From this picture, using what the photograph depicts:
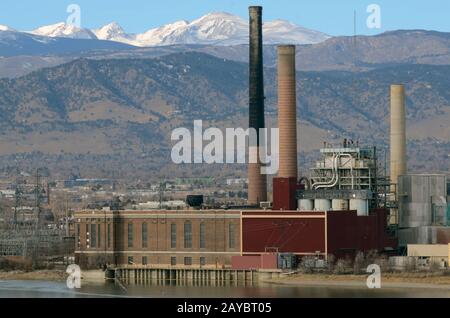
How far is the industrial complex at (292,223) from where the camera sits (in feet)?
449

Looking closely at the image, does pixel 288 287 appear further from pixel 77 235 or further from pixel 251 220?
pixel 77 235

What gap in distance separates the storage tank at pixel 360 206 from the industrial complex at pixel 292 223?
0.02 meters

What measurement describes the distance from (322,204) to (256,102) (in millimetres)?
19447

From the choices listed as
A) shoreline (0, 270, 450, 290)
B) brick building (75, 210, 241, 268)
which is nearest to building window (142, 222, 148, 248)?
brick building (75, 210, 241, 268)

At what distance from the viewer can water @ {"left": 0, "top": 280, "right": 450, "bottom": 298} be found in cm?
11588

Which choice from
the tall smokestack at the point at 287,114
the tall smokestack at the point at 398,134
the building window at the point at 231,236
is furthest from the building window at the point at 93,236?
the tall smokestack at the point at 398,134

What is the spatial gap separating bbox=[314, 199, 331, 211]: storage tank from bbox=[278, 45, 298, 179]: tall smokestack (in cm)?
483

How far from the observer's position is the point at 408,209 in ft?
490

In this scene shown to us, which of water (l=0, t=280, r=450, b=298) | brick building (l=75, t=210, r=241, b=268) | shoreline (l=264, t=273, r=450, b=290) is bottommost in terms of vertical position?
water (l=0, t=280, r=450, b=298)

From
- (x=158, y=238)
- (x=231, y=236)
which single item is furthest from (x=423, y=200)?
(x=158, y=238)

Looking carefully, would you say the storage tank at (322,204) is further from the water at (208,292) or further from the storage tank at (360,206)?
A: the water at (208,292)

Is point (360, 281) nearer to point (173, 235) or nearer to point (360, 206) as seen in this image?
point (360, 206)

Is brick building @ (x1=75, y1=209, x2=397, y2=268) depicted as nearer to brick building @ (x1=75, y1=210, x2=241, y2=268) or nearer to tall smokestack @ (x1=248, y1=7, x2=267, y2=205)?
brick building @ (x1=75, y1=210, x2=241, y2=268)
